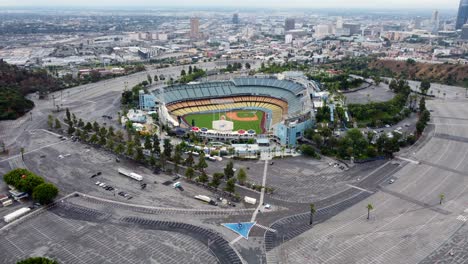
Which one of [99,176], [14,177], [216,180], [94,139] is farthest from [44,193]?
[94,139]

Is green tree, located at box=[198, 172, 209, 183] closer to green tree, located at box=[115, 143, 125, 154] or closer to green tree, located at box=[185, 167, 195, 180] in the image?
green tree, located at box=[185, 167, 195, 180]

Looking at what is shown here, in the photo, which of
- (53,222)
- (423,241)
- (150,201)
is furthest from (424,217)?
(53,222)

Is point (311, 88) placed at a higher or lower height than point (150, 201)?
higher

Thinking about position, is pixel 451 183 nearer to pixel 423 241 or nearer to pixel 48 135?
pixel 423 241

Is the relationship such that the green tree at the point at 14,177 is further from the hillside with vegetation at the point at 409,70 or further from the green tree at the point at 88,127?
the hillside with vegetation at the point at 409,70

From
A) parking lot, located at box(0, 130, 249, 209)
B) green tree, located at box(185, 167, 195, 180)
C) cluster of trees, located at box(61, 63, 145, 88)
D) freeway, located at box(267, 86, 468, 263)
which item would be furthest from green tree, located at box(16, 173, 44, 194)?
cluster of trees, located at box(61, 63, 145, 88)

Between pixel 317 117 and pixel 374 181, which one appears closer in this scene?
pixel 374 181

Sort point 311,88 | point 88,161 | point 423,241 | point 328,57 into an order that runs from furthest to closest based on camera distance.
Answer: point 328,57
point 311,88
point 88,161
point 423,241

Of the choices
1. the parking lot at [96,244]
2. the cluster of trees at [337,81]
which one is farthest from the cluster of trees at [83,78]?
the parking lot at [96,244]
